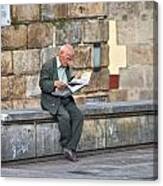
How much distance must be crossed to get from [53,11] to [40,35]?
0.40 ft

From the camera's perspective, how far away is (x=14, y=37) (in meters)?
3.17

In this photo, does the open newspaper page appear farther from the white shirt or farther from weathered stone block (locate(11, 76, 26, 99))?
weathered stone block (locate(11, 76, 26, 99))

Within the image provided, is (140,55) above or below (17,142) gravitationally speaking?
above

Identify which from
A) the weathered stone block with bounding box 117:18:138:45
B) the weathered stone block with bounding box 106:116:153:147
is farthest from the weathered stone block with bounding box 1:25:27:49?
the weathered stone block with bounding box 106:116:153:147

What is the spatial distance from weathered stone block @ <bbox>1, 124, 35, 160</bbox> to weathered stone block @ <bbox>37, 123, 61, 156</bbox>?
3 centimetres

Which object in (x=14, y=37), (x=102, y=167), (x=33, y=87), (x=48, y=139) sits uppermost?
(x=14, y=37)

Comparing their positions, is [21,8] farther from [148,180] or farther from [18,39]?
[148,180]

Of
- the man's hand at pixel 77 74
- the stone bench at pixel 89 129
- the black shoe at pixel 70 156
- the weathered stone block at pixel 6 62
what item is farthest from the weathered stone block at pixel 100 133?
the weathered stone block at pixel 6 62

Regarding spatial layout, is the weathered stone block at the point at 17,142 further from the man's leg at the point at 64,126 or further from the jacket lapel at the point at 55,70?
the jacket lapel at the point at 55,70

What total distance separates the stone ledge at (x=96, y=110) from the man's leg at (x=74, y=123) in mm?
28

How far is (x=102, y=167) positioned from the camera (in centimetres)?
311

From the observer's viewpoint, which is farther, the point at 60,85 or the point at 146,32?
the point at 60,85

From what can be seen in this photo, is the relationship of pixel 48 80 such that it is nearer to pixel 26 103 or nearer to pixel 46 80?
pixel 46 80

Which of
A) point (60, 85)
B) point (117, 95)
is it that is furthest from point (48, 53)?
point (117, 95)
